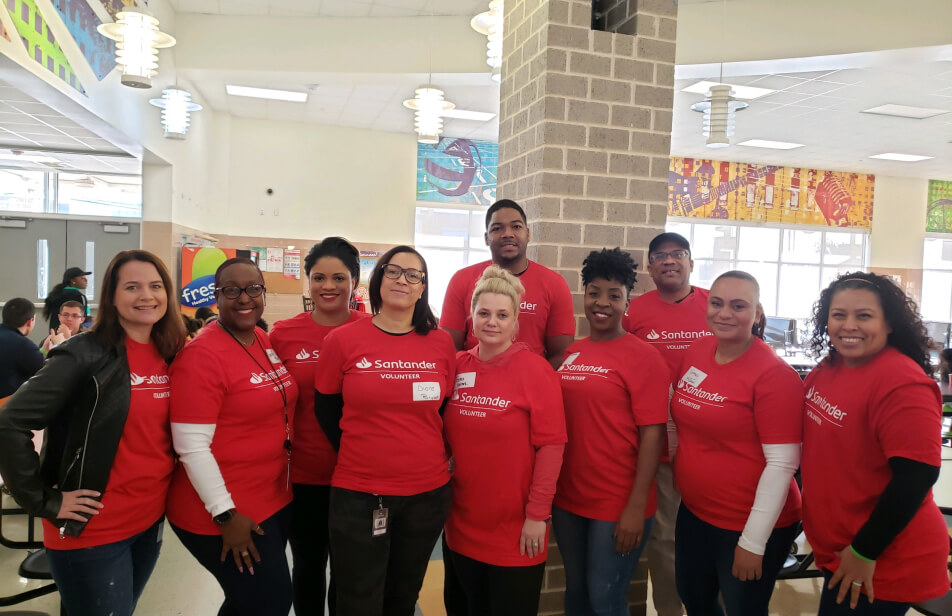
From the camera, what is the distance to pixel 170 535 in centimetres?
408

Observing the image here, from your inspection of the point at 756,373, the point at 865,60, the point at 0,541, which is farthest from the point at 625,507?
→ the point at 865,60

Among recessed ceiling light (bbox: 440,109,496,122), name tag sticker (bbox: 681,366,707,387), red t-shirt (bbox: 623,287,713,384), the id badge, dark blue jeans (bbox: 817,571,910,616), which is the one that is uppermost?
recessed ceiling light (bbox: 440,109,496,122)

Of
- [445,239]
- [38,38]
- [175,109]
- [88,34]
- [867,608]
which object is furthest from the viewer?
[445,239]

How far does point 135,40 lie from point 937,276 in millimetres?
16114

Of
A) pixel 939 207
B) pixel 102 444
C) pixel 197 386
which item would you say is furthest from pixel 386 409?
pixel 939 207

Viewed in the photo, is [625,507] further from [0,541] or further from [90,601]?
[0,541]

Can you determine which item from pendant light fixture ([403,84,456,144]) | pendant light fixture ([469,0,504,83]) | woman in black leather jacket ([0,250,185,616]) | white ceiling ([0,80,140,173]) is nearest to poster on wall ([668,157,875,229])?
pendant light fixture ([403,84,456,144])

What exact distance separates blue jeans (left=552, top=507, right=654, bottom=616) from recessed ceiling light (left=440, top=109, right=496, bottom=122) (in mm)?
8059

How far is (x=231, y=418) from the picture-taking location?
194 centimetres

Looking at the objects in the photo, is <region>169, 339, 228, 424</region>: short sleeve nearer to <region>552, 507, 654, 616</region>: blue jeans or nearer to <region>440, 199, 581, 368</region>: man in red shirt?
<region>440, 199, 581, 368</region>: man in red shirt

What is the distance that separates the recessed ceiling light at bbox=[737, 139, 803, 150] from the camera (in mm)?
10484

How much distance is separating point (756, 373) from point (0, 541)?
3.74 meters

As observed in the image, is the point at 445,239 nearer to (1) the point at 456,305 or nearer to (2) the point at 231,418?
(1) the point at 456,305

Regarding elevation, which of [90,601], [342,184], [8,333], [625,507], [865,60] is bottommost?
[90,601]
